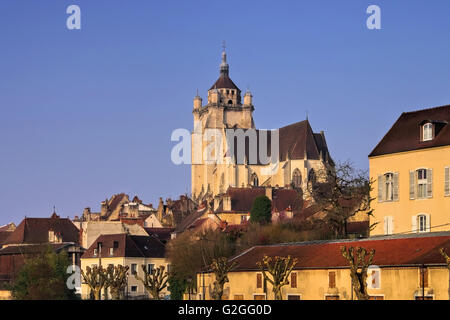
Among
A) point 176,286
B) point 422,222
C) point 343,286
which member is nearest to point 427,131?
point 422,222

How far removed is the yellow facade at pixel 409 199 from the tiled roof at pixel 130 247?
120 feet

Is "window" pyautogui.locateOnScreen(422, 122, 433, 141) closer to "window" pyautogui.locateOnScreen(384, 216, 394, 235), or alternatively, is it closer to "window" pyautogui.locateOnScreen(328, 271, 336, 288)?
"window" pyautogui.locateOnScreen(384, 216, 394, 235)

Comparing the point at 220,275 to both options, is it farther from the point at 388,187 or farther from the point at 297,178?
the point at 297,178

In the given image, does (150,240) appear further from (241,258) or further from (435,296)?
(435,296)

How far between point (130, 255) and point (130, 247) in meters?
1.31

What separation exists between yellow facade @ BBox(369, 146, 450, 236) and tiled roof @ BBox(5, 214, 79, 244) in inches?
2561

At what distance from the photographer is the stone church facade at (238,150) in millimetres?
155000

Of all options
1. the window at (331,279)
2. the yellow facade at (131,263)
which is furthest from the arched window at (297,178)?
the window at (331,279)

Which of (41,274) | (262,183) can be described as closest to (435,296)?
(41,274)

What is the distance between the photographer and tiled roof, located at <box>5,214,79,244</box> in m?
115

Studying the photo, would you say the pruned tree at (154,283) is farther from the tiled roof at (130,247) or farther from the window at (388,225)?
the tiled roof at (130,247)

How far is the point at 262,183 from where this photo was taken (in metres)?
163
